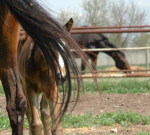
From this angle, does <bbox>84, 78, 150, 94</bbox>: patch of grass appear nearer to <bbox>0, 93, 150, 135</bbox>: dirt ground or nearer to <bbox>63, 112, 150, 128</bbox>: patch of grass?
<bbox>0, 93, 150, 135</bbox>: dirt ground

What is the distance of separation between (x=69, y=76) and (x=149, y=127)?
305 cm

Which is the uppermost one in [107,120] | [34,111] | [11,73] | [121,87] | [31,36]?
[31,36]

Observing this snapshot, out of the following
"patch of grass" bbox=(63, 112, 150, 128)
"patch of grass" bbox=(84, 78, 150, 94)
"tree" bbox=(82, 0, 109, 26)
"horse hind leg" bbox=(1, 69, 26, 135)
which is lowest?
"patch of grass" bbox=(63, 112, 150, 128)

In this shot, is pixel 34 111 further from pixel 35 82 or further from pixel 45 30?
pixel 45 30

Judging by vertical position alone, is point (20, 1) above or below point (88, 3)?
below

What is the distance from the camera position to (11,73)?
13.6ft

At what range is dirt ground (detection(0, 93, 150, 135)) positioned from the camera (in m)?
6.73

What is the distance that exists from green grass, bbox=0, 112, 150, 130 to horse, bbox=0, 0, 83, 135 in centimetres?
294

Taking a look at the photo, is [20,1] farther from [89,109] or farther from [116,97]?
[116,97]

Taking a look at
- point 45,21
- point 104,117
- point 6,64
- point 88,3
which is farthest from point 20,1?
point 88,3

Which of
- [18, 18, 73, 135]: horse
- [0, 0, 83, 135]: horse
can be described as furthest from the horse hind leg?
[18, 18, 73, 135]: horse

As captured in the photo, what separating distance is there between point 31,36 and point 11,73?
393 mm

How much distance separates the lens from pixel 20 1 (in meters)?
3.90

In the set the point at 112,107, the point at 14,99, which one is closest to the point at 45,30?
the point at 14,99
